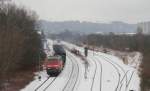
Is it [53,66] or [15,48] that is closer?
[15,48]

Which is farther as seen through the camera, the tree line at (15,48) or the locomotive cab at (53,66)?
the locomotive cab at (53,66)

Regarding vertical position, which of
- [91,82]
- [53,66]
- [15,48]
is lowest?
[91,82]

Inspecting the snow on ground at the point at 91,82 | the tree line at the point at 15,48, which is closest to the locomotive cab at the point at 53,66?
the snow on ground at the point at 91,82

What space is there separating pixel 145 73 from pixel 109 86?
9.35 metres

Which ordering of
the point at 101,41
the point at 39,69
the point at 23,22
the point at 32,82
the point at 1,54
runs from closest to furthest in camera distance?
the point at 1,54 < the point at 32,82 < the point at 39,69 < the point at 23,22 < the point at 101,41

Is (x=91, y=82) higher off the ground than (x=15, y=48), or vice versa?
(x=15, y=48)

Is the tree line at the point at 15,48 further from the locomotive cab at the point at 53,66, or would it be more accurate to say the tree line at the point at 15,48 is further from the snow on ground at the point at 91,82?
the locomotive cab at the point at 53,66

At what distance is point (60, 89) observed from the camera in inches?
1366

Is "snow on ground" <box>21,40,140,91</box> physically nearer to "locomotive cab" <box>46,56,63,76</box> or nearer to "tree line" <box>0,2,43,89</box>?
"locomotive cab" <box>46,56,63,76</box>

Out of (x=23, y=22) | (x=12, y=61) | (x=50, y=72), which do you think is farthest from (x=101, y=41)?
(x=12, y=61)

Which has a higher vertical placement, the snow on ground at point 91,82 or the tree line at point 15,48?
the tree line at point 15,48

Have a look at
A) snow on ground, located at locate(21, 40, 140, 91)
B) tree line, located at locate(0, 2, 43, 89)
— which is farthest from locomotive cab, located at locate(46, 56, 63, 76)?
tree line, located at locate(0, 2, 43, 89)

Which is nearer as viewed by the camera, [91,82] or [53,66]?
[91,82]

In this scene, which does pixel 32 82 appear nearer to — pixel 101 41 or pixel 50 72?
pixel 50 72
